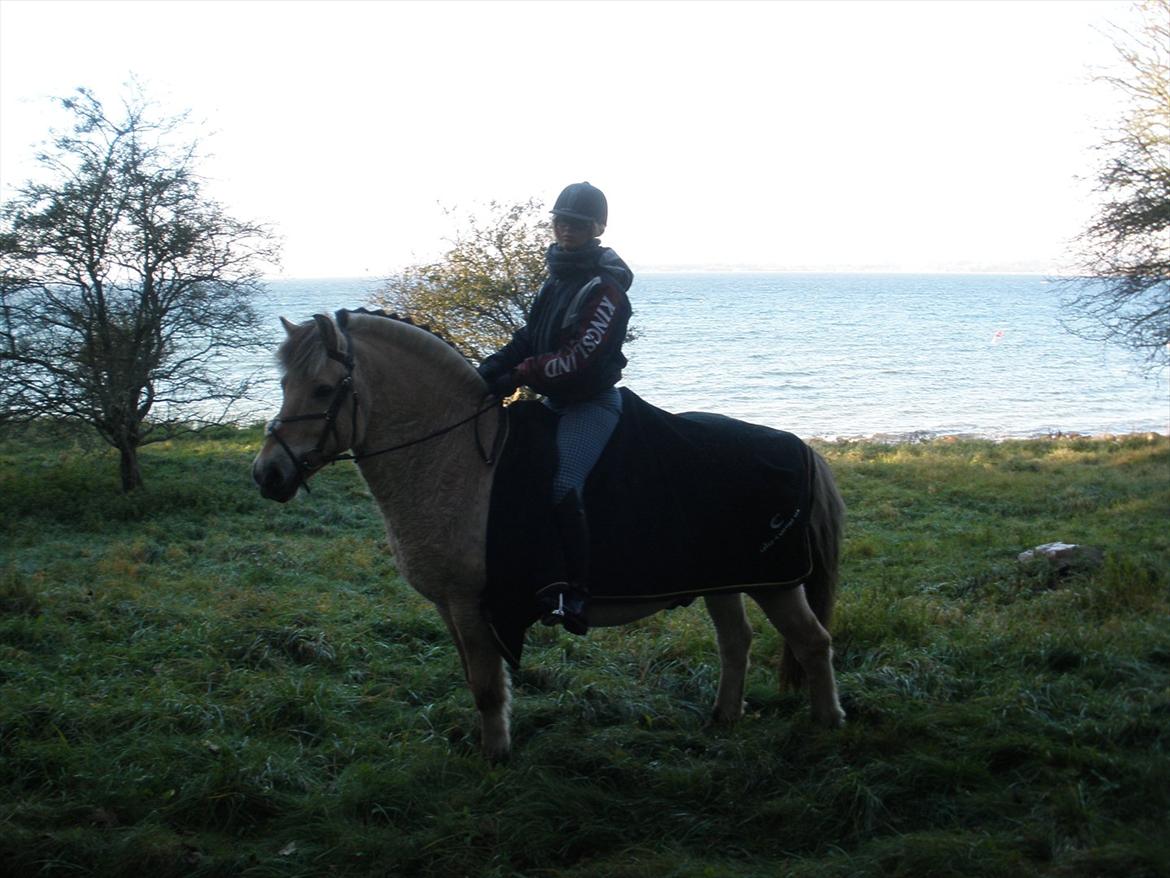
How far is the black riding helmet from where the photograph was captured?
4.96 m

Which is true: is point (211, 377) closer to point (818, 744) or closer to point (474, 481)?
point (474, 481)

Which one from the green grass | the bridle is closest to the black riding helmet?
the bridle

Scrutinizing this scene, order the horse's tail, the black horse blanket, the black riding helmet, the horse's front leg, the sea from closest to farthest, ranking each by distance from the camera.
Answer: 1. the black horse blanket
2. the horse's front leg
3. the black riding helmet
4. the horse's tail
5. the sea

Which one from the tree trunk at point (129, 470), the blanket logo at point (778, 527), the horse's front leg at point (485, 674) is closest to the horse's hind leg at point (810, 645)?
the blanket logo at point (778, 527)

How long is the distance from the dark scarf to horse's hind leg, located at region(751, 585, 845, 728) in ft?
6.53

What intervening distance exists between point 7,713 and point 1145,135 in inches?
769

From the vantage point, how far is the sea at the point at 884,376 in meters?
32.4

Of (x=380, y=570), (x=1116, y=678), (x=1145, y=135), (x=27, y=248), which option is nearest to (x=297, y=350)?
(x=1116, y=678)

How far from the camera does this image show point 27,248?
14.8 metres

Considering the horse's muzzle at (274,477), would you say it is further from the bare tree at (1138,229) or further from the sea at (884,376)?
the bare tree at (1138,229)

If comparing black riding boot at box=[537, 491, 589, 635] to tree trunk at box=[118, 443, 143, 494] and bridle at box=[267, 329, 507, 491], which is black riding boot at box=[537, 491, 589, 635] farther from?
tree trunk at box=[118, 443, 143, 494]

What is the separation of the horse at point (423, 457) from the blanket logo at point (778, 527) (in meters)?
0.25

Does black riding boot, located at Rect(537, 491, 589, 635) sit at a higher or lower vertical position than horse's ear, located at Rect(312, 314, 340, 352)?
lower

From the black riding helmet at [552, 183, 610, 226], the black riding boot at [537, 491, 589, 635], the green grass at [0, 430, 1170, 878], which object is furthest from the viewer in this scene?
the black riding helmet at [552, 183, 610, 226]
